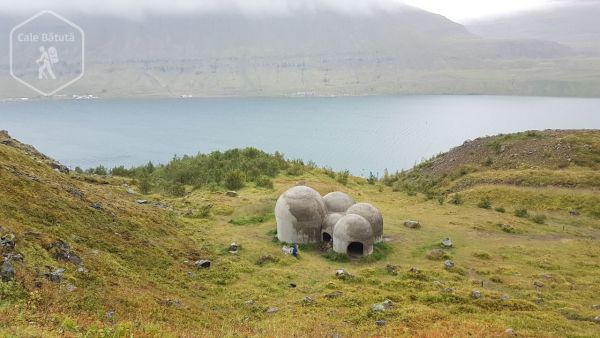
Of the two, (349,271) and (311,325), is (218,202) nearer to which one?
(349,271)

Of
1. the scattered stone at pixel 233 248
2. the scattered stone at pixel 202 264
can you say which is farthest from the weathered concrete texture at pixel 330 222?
the scattered stone at pixel 202 264

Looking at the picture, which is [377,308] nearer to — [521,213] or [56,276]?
[56,276]

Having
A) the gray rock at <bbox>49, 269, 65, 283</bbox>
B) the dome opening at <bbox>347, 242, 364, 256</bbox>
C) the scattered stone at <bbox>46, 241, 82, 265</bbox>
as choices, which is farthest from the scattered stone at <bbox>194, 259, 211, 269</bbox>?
the dome opening at <bbox>347, 242, 364, 256</bbox>

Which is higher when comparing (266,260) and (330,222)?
(330,222)

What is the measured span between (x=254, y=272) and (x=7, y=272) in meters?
10.2

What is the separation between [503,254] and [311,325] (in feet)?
46.6

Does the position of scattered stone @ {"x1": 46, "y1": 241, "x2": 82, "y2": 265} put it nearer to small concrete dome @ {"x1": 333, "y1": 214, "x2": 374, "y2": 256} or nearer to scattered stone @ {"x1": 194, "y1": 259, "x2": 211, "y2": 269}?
scattered stone @ {"x1": 194, "y1": 259, "x2": 211, "y2": 269}

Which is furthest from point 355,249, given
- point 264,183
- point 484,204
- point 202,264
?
point 484,204

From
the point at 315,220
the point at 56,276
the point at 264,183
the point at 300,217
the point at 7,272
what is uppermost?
the point at 7,272

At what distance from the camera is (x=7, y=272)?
513 inches

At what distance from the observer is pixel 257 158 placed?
46281 mm

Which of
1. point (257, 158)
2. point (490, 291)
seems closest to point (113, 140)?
point (257, 158)

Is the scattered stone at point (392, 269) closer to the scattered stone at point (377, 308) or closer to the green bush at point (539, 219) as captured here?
the scattered stone at point (377, 308)

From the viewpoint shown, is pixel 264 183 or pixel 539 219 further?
pixel 264 183
